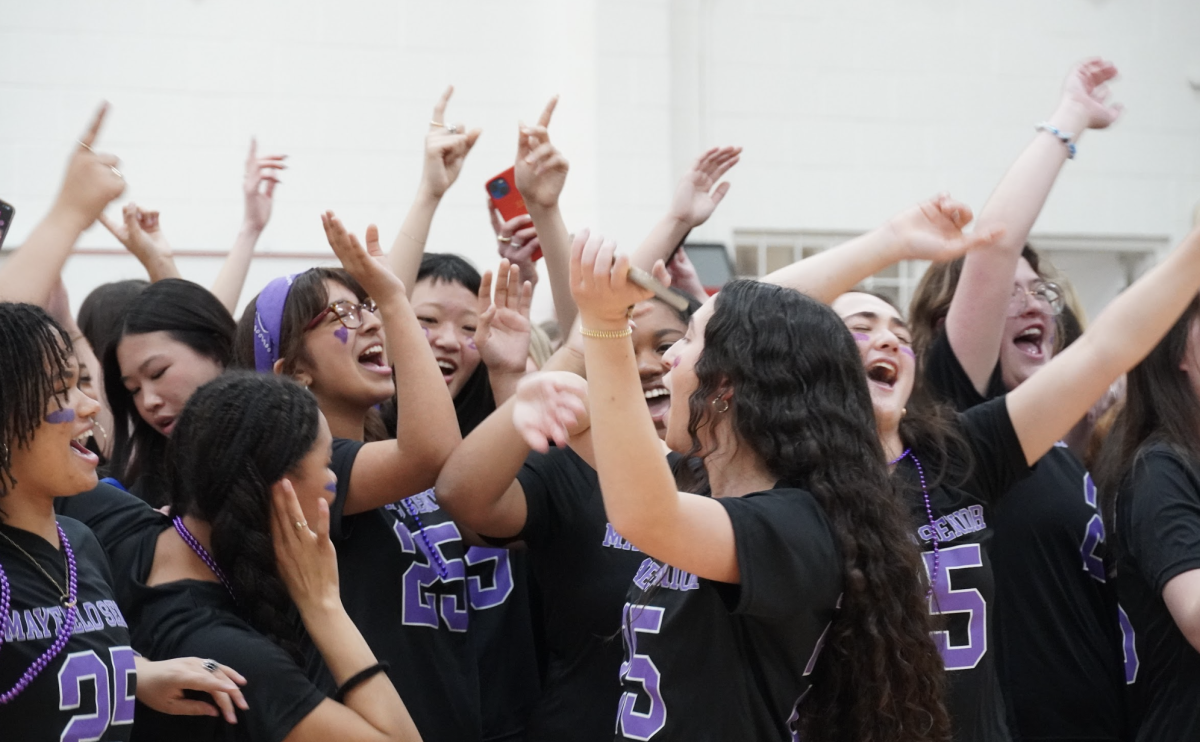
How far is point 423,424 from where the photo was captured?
77.2 inches

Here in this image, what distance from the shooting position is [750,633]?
1.49 m

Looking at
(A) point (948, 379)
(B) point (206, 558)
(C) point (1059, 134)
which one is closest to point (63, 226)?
(B) point (206, 558)

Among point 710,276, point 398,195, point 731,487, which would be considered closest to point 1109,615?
point 731,487

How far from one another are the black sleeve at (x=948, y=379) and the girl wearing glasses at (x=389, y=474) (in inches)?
37.2

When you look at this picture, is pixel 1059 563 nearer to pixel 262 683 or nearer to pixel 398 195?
pixel 262 683

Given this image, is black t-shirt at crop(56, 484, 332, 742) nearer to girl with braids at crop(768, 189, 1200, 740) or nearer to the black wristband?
the black wristband

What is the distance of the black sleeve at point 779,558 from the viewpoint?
1.42 meters

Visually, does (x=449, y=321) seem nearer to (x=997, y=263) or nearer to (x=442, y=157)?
(x=442, y=157)

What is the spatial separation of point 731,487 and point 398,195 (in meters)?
3.43

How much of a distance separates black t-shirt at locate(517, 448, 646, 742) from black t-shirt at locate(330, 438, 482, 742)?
14 centimetres

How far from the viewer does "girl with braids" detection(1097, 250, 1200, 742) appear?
1.99 meters

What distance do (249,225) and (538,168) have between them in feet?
3.91

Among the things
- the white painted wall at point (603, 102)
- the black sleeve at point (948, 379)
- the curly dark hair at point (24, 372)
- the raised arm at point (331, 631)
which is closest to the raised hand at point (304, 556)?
the raised arm at point (331, 631)

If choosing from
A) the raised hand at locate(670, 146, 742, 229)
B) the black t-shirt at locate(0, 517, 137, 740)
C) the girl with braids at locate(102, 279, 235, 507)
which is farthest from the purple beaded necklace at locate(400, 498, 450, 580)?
the raised hand at locate(670, 146, 742, 229)
